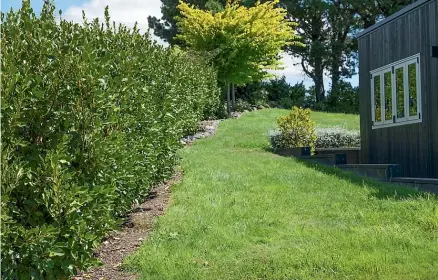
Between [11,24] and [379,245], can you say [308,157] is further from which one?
[11,24]

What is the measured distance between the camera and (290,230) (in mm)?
5367

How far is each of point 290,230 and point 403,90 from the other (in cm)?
479

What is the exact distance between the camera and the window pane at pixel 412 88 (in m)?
8.68

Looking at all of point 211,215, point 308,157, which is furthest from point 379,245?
point 308,157

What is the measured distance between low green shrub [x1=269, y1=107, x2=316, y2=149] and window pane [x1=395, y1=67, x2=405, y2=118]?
3443 millimetres

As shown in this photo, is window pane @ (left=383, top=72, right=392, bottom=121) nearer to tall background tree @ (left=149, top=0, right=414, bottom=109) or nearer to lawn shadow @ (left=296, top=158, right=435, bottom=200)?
lawn shadow @ (left=296, top=158, right=435, bottom=200)

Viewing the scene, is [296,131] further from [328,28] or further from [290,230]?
[328,28]

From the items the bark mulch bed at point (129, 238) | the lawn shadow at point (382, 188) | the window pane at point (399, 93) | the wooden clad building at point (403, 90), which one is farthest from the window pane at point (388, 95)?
the bark mulch bed at point (129, 238)

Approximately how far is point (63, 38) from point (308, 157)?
838 cm

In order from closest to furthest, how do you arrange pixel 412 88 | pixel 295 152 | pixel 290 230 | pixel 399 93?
1. pixel 290 230
2. pixel 412 88
3. pixel 399 93
4. pixel 295 152

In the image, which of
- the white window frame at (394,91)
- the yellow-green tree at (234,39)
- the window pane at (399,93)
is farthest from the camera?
the yellow-green tree at (234,39)

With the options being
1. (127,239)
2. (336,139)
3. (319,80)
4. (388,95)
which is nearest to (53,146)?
(127,239)

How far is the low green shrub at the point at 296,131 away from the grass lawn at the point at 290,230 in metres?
3.74

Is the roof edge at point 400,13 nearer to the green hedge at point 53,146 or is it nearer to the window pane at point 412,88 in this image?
the window pane at point 412,88
